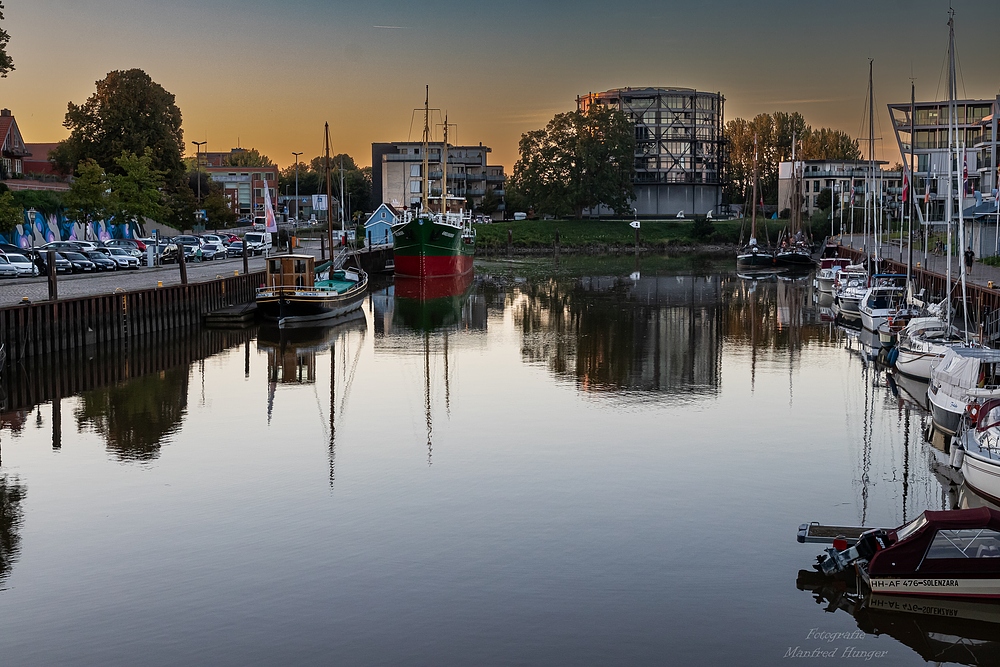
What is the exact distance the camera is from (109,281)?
60.8 meters

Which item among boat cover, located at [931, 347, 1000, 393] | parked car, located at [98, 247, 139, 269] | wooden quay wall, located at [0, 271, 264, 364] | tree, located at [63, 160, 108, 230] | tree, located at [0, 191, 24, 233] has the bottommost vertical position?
boat cover, located at [931, 347, 1000, 393]

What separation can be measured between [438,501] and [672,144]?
158m

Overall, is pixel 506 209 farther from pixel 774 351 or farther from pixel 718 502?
pixel 718 502

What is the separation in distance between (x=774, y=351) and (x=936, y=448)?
64.2ft

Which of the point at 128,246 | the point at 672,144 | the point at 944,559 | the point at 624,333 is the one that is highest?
the point at 672,144

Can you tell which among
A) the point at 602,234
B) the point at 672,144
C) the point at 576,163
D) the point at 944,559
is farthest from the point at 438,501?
the point at 672,144

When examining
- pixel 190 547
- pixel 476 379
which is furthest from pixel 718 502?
pixel 476 379

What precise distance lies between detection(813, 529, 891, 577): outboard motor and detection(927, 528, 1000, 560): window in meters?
0.85

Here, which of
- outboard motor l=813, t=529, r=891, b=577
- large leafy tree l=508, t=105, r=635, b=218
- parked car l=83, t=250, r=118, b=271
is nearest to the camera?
outboard motor l=813, t=529, r=891, b=577

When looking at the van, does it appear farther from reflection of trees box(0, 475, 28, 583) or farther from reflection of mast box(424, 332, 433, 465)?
reflection of trees box(0, 475, 28, 583)

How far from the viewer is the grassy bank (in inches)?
5674

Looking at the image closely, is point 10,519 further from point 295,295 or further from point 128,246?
point 128,246

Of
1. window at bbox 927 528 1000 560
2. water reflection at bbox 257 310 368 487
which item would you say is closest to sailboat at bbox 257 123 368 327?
water reflection at bbox 257 310 368 487

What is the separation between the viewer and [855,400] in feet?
121
